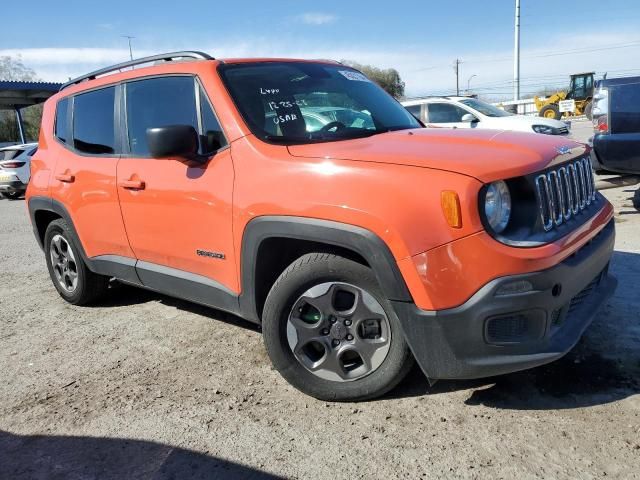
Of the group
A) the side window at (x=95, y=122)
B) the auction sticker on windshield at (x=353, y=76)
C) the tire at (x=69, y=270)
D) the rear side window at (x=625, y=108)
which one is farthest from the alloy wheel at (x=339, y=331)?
the rear side window at (x=625, y=108)

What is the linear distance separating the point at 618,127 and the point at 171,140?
6.32 metres

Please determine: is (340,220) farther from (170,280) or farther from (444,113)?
(444,113)

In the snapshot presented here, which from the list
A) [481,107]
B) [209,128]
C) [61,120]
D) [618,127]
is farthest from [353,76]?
[481,107]

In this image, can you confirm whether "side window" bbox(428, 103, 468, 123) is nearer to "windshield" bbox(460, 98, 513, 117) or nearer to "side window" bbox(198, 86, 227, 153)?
"windshield" bbox(460, 98, 513, 117)

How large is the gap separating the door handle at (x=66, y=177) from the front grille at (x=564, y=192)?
11.3 feet

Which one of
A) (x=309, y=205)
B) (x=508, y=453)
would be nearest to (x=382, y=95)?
(x=309, y=205)

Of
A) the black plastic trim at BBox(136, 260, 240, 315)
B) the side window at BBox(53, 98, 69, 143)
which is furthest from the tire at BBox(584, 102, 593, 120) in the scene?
the side window at BBox(53, 98, 69, 143)

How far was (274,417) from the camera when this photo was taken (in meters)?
2.87

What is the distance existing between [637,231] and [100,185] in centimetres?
546

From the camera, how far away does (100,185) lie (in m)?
4.01

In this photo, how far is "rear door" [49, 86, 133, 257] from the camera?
3.98m

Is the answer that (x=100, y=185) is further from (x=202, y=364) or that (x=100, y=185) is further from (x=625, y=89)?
(x=625, y=89)

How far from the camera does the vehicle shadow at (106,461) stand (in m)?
2.47

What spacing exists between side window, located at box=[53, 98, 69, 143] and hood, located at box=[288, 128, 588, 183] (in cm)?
261
